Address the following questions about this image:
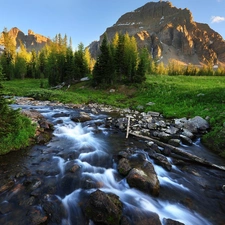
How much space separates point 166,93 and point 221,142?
17460 millimetres

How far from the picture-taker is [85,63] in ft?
171

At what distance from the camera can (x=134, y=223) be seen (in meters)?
5.74

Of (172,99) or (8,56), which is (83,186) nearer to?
(172,99)

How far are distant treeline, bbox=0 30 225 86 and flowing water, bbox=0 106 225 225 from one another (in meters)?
29.0

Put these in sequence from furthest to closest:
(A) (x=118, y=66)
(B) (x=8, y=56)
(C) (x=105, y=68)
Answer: (B) (x=8, y=56) → (A) (x=118, y=66) → (C) (x=105, y=68)

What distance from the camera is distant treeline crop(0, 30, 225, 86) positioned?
126ft

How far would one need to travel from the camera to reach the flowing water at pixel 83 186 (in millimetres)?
6211

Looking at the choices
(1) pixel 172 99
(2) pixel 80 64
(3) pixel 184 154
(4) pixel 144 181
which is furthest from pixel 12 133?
(2) pixel 80 64

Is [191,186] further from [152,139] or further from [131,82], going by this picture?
[131,82]

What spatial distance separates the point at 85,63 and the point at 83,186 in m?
48.9

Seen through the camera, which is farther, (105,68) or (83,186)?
(105,68)

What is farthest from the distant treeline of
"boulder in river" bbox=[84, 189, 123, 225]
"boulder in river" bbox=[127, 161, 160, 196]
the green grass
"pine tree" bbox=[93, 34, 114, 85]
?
"boulder in river" bbox=[84, 189, 123, 225]

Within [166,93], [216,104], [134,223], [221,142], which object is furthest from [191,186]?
[166,93]

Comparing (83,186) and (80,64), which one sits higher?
(80,64)
